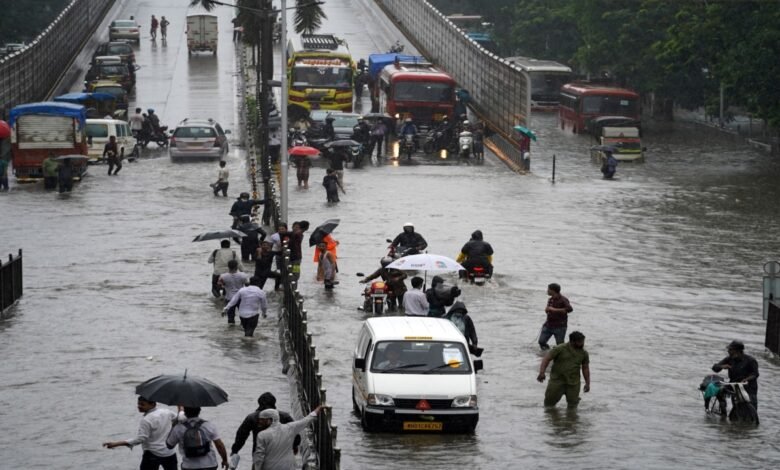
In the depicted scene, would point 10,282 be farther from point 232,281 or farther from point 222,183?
point 222,183

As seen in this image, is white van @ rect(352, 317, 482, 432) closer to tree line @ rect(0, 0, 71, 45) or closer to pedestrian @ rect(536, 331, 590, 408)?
pedestrian @ rect(536, 331, 590, 408)

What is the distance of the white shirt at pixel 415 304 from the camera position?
26.7m

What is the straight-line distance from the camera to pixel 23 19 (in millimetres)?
102938

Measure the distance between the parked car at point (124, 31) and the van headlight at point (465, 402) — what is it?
7247cm

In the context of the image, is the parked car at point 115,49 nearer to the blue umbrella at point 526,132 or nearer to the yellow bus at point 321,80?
the yellow bus at point 321,80

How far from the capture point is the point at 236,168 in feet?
180

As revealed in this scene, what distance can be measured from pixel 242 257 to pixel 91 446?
51.6ft

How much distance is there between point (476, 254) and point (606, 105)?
4528 cm

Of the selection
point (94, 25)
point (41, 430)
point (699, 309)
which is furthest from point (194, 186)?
point (94, 25)

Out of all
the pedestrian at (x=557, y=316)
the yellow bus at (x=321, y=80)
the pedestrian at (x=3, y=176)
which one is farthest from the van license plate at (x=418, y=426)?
the yellow bus at (x=321, y=80)

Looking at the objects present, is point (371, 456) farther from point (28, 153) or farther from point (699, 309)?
point (28, 153)

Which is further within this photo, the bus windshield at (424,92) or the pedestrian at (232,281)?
the bus windshield at (424,92)

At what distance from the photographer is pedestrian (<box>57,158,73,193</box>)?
47500 millimetres

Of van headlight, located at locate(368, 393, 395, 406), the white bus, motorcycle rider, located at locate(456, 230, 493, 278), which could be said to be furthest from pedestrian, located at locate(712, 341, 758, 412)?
the white bus
